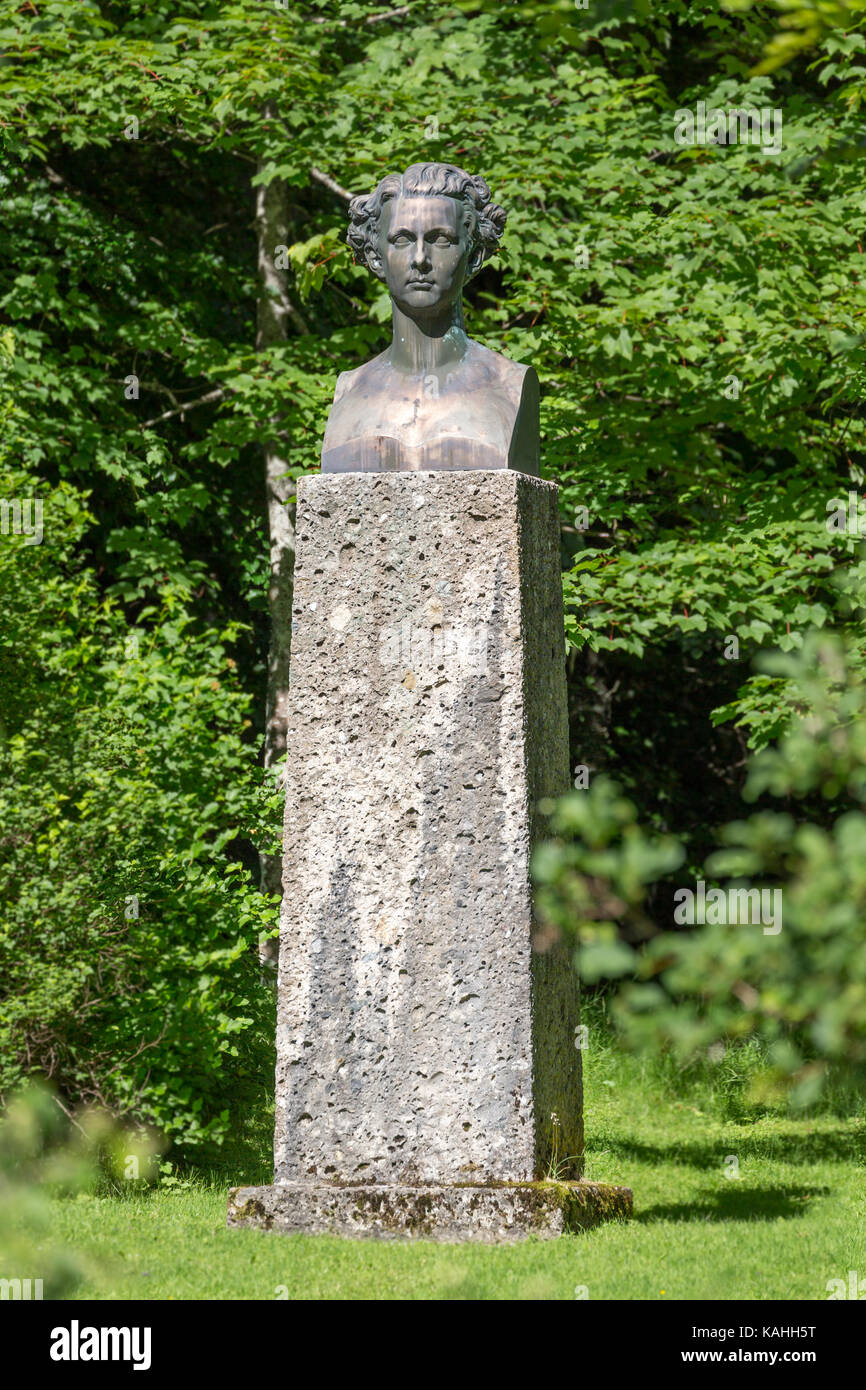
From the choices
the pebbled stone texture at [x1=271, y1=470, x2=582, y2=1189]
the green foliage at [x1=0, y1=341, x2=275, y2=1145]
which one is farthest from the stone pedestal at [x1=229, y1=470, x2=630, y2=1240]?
the green foliage at [x1=0, y1=341, x2=275, y2=1145]

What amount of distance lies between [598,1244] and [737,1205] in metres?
1.62

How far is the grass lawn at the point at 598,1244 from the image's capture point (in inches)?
170

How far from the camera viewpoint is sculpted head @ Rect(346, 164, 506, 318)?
5.36m

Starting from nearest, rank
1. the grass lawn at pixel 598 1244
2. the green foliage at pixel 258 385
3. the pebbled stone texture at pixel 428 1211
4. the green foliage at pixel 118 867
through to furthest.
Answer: the grass lawn at pixel 598 1244, the pebbled stone texture at pixel 428 1211, the green foliage at pixel 118 867, the green foliage at pixel 258 385

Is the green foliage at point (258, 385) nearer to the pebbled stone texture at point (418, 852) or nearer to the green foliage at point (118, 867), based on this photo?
the green foliage at point (118, 867)

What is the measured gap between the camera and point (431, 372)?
5426 millimetres

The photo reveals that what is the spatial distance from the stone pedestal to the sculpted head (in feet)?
2.23

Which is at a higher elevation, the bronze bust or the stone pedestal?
the bronze bust

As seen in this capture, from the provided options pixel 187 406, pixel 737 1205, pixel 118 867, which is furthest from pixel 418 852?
pixel 187 406

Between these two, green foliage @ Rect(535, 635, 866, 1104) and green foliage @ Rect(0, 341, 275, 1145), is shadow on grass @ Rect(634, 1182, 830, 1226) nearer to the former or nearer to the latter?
green foliage @ Rect(0, 341, 275, 1145)

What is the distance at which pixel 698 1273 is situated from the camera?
466 cm

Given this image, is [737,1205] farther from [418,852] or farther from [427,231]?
[427,231]

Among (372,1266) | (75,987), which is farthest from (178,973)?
(372,1266)

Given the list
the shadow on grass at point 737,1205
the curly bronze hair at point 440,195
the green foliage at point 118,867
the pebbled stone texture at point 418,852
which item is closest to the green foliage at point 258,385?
the green foliage at point 118,867
